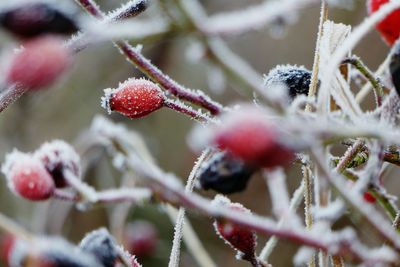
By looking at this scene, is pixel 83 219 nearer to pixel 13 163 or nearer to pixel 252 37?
pixel 252 37

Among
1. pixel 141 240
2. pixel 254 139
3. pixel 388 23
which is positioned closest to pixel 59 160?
pixel 254 139

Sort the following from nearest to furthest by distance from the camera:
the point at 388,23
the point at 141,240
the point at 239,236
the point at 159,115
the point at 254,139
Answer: the point at 254,139 < the point at 239,236 < the point at 388,23 < the point at 141,240 < the point at 159,115

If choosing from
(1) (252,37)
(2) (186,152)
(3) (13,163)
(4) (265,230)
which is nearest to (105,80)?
(2) (186,152)

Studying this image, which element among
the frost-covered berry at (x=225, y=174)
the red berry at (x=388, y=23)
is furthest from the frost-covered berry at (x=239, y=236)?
the red berry at (x=388, y=23)

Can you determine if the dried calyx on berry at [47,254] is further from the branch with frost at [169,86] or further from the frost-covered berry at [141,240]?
the frost-covered berry at [141,240]

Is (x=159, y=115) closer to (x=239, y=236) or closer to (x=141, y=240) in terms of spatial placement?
(x=141, y=240)
